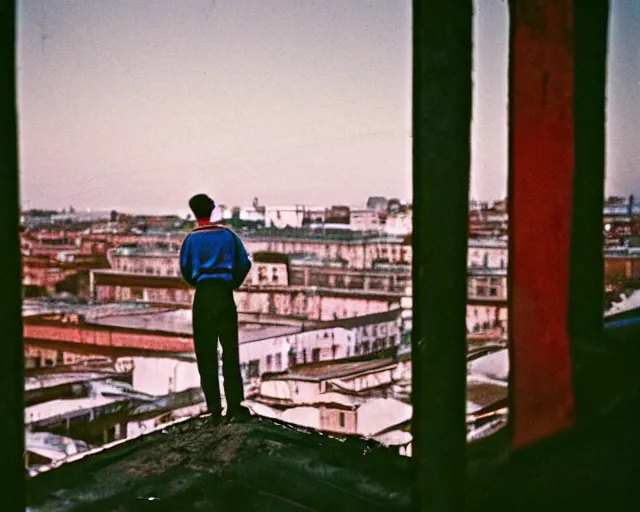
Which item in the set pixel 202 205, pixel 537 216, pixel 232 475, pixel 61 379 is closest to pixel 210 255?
pixel 202 205

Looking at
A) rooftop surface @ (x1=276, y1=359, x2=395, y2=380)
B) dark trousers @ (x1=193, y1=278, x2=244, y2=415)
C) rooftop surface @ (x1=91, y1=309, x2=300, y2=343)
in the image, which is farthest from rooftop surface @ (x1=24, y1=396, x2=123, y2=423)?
rooftop surface @ (x1=91, y1=309, x2=300, y2=343)

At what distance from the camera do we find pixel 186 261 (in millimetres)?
3441

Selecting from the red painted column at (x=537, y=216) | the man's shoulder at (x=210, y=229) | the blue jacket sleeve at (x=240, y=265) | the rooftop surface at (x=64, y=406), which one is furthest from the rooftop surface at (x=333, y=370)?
the red painted column at (x=537, y=216)

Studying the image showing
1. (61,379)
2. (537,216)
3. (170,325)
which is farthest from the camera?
(170,325)

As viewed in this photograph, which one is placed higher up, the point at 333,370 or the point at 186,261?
the point at 186,261

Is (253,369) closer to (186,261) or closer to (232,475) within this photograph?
(186,261)

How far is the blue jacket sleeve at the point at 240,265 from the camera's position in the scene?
3457 millimetres

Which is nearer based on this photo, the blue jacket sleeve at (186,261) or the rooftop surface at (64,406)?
the blue jacket sleeve at (186,261)

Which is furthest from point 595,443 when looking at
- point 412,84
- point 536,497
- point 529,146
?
point 412,84

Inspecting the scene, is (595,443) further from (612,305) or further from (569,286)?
(612,305)

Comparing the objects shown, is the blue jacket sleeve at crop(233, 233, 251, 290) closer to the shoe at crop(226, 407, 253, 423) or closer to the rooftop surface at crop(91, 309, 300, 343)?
the shoe at crop(226, 407, 253, 423)

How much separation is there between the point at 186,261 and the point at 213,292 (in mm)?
230

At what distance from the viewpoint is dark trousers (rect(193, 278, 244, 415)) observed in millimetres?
3426

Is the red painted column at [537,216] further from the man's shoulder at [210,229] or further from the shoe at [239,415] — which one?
the man's shoulder at [210,229]
